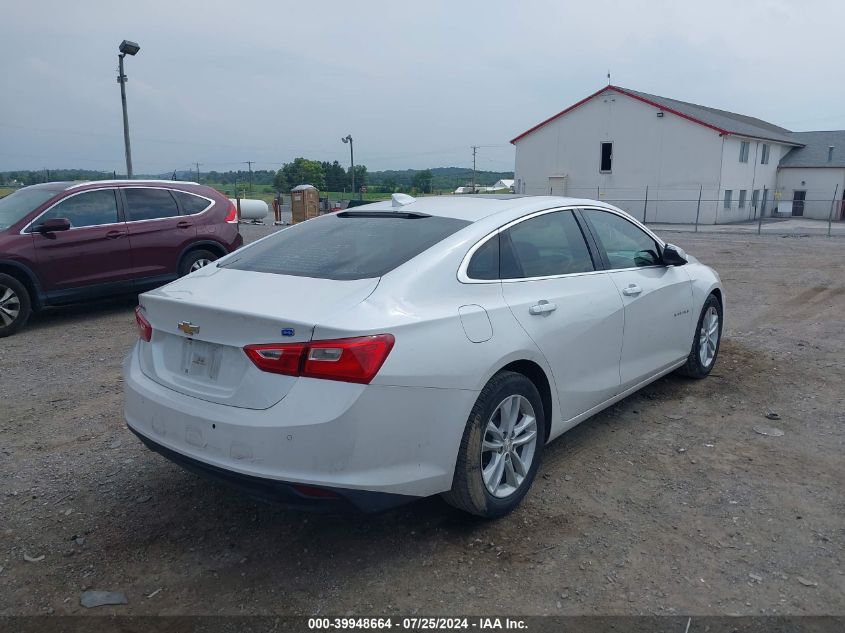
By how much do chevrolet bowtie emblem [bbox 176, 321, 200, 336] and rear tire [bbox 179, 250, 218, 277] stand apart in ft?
20.9

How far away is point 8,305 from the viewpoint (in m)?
7.68

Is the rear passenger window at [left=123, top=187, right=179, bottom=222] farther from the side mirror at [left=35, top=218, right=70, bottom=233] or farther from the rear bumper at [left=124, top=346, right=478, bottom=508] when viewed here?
the rear bumper at [left=124, top=346, right=478, bottom=508]

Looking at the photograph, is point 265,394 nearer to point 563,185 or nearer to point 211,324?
point 211,324

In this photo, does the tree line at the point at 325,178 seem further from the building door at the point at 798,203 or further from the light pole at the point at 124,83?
the building door at the point at 798,203

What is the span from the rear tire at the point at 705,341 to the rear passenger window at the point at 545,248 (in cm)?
179

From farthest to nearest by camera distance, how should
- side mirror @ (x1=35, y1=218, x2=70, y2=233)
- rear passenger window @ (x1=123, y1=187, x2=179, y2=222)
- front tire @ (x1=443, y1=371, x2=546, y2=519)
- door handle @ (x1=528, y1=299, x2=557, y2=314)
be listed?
1. rear passenger window @ (x1=123, y1=187, x2=179, y2=222)
2. side mirror @ (x1=35, y1=218, x2=70, y2=233)
3. door handle @ (x1=528, y1=299, x2=557, y2=314)
4. front tire @ (x1=443, y1=371, x2=546, y2=519)

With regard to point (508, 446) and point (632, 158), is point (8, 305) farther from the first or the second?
point (632, 158)

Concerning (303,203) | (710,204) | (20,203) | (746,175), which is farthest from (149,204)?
(746,175)

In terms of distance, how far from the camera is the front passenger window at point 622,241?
180 inches

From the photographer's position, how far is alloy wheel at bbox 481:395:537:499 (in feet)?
11.0

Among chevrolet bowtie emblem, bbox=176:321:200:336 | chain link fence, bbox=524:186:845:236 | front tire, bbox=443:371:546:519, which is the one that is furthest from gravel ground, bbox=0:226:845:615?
chain link fence, bbox=524:186:845:236

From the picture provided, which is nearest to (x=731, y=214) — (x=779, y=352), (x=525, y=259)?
(x=779, y=352)

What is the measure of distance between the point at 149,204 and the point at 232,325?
22.6 feet

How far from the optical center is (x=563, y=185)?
39812 mm
